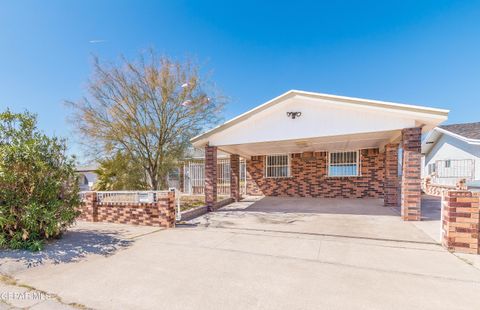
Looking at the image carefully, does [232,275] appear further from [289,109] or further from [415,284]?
[289,109]

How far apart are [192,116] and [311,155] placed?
299 inches

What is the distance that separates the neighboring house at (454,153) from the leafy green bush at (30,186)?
55.9 feet

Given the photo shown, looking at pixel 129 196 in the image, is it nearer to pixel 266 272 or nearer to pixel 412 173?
pixel 266 272

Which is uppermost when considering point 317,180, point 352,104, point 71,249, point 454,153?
point 352,104

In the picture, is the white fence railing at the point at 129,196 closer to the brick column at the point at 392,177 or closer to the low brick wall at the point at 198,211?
the low brick wall at the point at 198,211

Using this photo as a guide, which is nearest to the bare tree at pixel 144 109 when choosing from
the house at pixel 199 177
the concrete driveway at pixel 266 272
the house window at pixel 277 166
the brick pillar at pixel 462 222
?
the concrete driveway at pixel 266 272

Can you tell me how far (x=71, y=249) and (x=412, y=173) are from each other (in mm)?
8758

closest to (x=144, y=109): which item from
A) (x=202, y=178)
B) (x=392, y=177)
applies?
(x=202, y=178)

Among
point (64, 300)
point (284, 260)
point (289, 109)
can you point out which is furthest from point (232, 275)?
point (289, 109)

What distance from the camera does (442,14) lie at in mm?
8320

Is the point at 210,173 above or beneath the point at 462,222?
above

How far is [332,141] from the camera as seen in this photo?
8.73 metres

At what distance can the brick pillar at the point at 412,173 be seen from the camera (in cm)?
600

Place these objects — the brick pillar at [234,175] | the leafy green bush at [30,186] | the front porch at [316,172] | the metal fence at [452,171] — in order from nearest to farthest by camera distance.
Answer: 1. the leafy green bush at [30,186]
2. the front porch at [316,172]
3. the brick pillar at [234,175]
4. the metal fence at [452,171]
